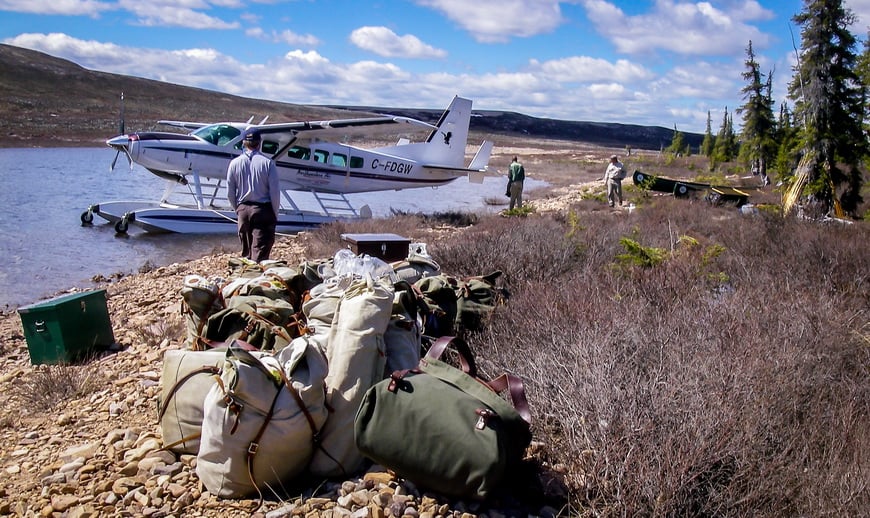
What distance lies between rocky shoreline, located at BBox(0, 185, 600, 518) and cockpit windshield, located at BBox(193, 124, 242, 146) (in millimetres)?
10256

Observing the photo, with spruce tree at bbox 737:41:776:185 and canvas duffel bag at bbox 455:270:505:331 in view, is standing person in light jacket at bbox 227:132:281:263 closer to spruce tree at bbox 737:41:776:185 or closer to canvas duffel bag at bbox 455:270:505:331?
canvas duffel bag at bbox 455:270:505:331

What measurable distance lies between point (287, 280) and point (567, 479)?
8.33ft

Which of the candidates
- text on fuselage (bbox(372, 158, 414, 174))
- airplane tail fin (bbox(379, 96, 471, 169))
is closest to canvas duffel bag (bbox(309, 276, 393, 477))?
text on fuselage (bbox(372, 158, 414, 174))

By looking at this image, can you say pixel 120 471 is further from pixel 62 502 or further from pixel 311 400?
pixel 311 400

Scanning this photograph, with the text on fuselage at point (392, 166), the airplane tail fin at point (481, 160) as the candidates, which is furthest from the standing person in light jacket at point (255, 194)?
the airplane tail fin at point (481, 160)

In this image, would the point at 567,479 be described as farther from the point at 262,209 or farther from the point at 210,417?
the point at 262,209

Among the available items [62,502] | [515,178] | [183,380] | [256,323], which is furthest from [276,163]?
[62,502]

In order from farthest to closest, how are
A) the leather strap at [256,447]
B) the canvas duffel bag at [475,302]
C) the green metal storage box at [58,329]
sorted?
the green metal storage box at [58,329]
the canvas duffel bag at [475,302]
the leather strap at [256,447]

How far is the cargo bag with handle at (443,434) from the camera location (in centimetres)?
242

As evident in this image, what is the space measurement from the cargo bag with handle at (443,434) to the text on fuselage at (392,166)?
15.4 m

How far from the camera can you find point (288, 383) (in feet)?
9.09

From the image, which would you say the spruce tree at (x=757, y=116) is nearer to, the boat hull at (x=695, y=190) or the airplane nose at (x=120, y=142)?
the boat hull at (x=695, y=190)

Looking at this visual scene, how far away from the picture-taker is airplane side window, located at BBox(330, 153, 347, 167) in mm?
16672

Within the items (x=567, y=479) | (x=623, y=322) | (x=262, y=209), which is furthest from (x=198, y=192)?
(x=567, y=479)
